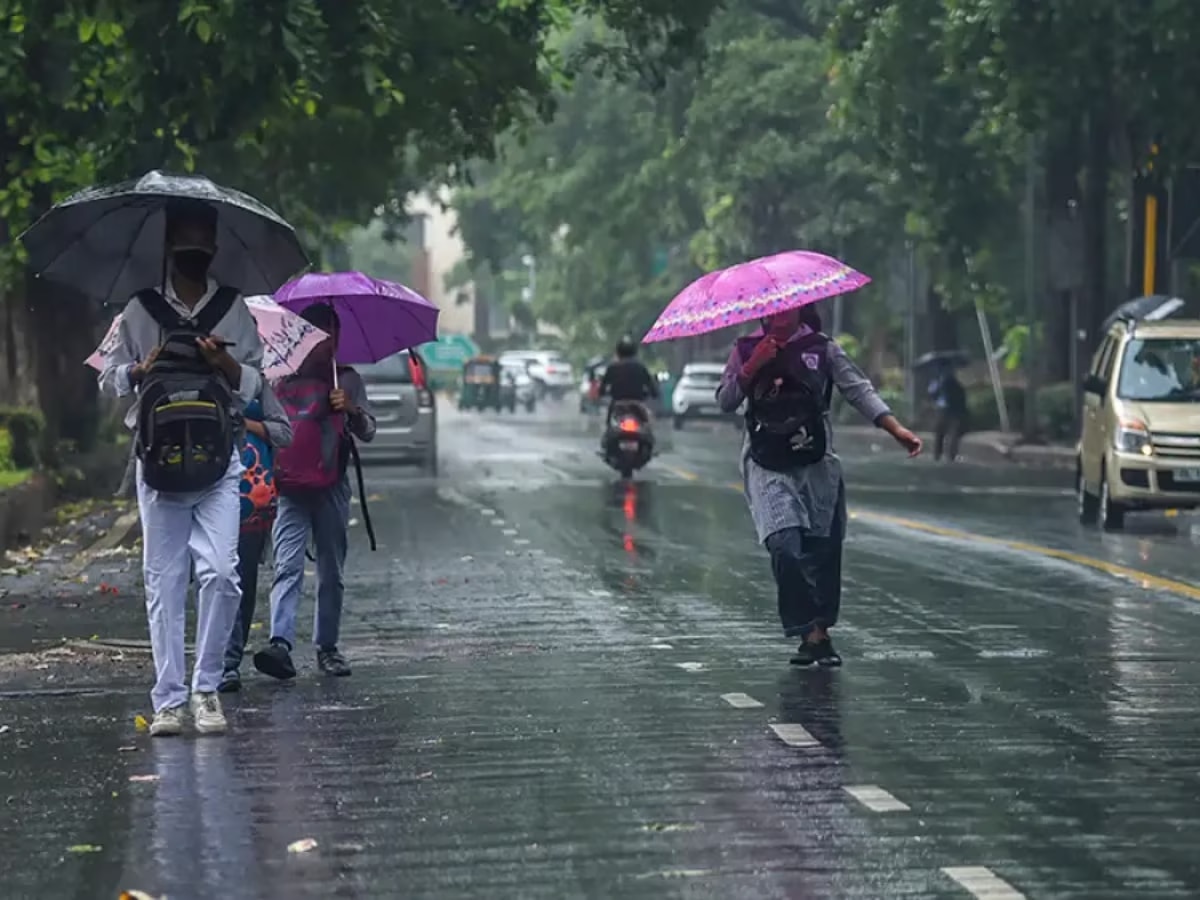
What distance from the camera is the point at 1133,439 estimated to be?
71.8 feet

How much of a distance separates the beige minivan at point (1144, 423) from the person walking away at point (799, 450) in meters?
10.4

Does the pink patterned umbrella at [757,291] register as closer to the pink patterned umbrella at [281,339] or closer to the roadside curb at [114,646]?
the pink patterned umbrella at [281,339]

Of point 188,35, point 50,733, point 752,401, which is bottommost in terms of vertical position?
point 50,733

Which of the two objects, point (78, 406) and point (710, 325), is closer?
point (710, 325)

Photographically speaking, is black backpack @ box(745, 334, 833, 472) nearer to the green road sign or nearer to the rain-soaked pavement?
the rain-soaked pavement

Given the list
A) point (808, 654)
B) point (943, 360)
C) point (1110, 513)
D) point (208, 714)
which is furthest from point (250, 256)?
point (943, 360)

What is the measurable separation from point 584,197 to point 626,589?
4976cm

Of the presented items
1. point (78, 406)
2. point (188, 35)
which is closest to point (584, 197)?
point (78, 406)

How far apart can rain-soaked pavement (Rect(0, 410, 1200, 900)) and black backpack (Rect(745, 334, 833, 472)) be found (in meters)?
1.01

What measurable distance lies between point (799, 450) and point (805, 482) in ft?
0.58

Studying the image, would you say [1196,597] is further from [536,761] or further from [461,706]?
[536,761]

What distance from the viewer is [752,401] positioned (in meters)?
11.6

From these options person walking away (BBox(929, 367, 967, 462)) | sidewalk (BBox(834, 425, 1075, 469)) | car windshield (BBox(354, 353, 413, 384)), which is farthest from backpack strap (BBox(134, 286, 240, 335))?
person walking away (BBox(929, 367, 967, 462))

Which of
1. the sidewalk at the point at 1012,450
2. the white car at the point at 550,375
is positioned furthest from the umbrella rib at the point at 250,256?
the white car at the point at 550,375
